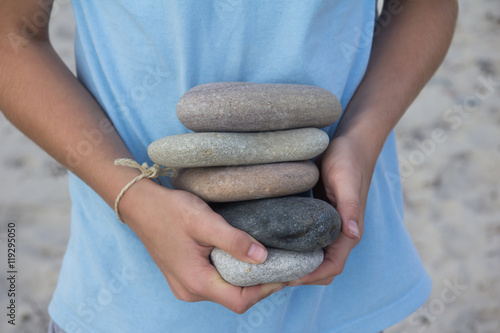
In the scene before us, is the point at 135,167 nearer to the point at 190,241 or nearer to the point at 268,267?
the point at 190,241

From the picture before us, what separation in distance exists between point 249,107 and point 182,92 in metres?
0.24

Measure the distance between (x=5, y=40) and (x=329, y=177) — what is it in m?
0.91

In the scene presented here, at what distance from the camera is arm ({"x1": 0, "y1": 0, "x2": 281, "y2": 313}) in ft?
3.43

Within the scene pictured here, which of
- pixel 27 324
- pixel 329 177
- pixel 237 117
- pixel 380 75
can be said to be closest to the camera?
pixel 237 117

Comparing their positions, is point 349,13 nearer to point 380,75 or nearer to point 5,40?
point 380,75

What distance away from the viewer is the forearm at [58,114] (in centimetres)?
119

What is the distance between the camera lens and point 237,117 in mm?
1100

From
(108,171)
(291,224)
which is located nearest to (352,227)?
(291,224)

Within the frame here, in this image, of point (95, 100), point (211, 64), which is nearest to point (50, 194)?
point (95, 100)

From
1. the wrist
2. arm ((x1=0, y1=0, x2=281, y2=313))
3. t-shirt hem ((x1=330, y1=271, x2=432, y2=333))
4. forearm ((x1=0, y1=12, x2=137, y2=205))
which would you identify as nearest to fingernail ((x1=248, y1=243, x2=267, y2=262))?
arm ((x1=0, y1=0, x2=281, y2=313))

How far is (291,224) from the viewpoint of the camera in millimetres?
1090

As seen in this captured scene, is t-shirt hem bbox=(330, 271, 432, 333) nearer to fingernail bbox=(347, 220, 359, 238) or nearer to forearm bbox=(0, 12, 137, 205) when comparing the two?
fingernail bbox=(347, 220, 359, 238)

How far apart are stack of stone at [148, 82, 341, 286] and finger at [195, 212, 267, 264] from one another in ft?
0.14

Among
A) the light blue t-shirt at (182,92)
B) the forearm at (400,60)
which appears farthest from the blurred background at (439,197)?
the forearm at (400,60)
